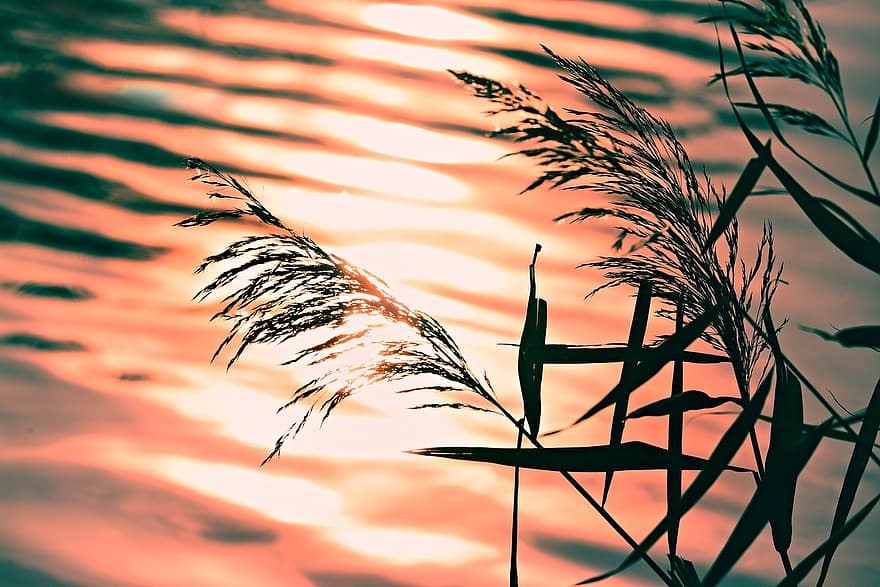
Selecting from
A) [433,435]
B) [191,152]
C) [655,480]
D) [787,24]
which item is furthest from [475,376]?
[191,152]

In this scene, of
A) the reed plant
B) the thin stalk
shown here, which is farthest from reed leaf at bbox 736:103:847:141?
the thin stalk

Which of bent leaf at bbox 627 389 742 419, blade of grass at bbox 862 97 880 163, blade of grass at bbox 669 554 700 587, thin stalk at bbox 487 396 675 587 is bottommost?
blade of grass at bbox 669 554 700 587

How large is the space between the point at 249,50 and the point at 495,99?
1.50 m

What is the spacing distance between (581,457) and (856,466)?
27cm

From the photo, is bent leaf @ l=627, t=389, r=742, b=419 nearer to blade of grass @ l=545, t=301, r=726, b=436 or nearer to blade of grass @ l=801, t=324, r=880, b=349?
blade of grass @ l=545, t=301, r=726, b=436

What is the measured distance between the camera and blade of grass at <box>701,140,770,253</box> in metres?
0.70

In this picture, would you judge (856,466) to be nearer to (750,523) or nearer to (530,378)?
(750,523)

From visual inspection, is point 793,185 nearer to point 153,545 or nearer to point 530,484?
point 530,484

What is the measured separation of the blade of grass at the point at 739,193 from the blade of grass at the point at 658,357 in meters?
0.08

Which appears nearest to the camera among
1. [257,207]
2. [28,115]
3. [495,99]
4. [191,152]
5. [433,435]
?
[495,99]

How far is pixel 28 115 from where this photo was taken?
7.12 feet

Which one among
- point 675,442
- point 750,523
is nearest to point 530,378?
point 675,442

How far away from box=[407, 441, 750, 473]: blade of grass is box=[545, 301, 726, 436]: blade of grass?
3 centimetres

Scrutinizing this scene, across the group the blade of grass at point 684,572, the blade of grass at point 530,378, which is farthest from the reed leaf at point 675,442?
the blade of grass at point 530,378
